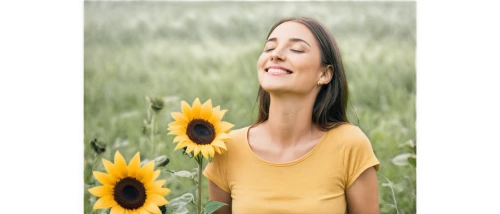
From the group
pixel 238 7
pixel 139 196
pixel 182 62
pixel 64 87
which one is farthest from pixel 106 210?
pixel 238 7

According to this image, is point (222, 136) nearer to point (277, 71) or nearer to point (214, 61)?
point (277, 71)

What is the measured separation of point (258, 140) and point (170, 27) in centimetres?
305

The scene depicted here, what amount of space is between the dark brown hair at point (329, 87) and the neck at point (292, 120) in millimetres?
39

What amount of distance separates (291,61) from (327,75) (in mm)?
151

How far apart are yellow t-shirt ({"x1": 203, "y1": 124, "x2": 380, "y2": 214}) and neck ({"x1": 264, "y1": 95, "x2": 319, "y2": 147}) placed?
0.21ft

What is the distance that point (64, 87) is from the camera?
202cm

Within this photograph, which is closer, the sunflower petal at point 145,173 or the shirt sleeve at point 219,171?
the sunflower petal at point 145,173

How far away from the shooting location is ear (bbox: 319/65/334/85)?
2.22 metres

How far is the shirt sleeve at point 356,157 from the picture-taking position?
84.4 inches

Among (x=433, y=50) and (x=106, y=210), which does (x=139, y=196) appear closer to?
(x=106, y=210)

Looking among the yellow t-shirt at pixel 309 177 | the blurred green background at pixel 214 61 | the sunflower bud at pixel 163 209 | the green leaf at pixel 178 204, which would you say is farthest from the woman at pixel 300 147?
the blurred green background at pixel 214 61

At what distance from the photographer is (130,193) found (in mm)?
2064

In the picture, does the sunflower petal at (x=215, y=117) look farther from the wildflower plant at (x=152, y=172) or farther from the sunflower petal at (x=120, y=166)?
the sunflower petal at (x=120, y=166)

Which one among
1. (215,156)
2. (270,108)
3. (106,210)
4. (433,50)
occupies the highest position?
(433,50)
